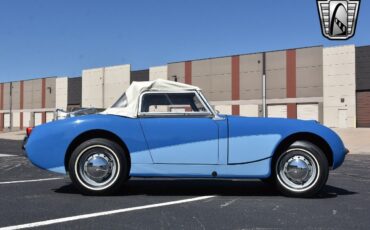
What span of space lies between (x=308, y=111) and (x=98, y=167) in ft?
123

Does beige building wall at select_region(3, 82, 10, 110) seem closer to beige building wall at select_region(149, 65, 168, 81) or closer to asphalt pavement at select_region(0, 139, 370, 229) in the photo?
beige building wall at select_region(149, 65, 168, 81)

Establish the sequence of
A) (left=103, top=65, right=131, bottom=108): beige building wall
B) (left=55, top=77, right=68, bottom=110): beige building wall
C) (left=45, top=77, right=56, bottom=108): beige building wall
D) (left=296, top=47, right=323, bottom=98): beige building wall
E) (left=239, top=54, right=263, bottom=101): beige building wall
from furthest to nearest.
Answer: (left=45, top=77, right=56, bottom=108): beige building wall, (left=55, top=77, right=68, bottom=110): beige building wall, (left=103, top=65, right=131, bottom=108): beige building wall, (left=239, top=54, right=263, bottom=101): beige building wall, (left=296, top=47, right=323, bottom=98): beige building wall

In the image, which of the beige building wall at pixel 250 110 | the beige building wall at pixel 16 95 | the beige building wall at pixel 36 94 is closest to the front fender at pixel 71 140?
the beige building wall at pixel 250 110

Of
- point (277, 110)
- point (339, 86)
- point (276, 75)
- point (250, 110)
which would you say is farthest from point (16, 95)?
point (339, 86)

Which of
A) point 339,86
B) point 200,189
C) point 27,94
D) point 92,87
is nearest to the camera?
point 200,189

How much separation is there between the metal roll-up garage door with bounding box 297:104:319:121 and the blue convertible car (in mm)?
35826

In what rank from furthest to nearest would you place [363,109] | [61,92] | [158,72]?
1. [61,92]
2. [158,72]
3. [363,109]

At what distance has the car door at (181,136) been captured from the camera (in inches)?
215

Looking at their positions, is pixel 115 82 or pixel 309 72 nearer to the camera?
pixel 309 72

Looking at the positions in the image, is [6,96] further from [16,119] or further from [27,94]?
[27,94]

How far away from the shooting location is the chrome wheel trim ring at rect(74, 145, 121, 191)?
5461 millimetres

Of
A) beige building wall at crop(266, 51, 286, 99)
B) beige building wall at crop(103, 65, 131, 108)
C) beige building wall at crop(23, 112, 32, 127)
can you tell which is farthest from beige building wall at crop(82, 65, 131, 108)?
beige building wall at crop(266, 51, 286, 99)

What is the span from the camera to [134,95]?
19.2ft

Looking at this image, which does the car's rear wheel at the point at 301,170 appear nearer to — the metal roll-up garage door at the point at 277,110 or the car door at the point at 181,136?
the car door at the point at 181,136
